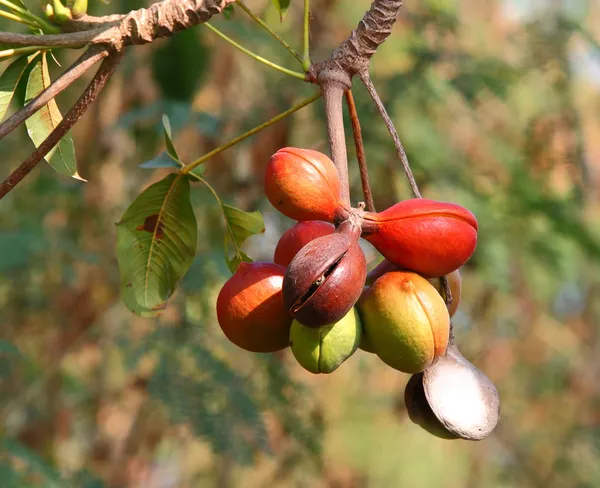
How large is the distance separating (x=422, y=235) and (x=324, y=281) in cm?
14

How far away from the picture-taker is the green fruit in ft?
3.02

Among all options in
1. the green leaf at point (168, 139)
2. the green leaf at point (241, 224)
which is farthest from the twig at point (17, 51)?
the green leaf at point (241, 224)

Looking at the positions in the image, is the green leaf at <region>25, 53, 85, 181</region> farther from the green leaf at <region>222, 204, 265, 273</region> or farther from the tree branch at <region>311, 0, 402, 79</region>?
the tree branch at <region>311, 0, 402, 79</region>

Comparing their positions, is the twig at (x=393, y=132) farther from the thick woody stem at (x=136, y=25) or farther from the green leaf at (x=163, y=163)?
the green leaf at (x=163, y=163)

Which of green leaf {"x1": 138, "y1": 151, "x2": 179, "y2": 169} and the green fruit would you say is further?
green leaf {"x1": 138, "y1": 151, "x2": 179, "y2": 169}

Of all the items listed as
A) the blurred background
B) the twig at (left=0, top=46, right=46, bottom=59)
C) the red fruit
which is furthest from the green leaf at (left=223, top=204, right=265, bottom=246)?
the blurred background

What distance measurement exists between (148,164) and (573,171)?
2555 mm

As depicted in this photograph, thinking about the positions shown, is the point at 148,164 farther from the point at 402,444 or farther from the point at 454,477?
the point at 454,477

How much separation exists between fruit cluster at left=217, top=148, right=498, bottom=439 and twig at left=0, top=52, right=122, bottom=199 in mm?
243

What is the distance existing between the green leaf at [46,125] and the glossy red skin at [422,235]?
0.45m

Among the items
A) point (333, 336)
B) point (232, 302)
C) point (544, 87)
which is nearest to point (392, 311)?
point (333, 336)

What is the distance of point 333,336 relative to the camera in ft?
3.01

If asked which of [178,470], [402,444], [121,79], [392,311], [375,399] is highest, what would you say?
[392,311]

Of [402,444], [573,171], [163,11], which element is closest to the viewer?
[163,11]
